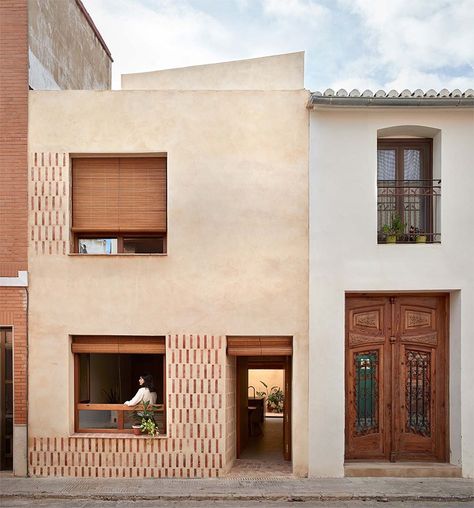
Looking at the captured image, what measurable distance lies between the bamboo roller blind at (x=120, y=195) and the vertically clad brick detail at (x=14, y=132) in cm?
90

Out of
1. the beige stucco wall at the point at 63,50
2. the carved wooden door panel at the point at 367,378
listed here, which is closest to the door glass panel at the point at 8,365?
the beige stucco wall at the point at 63,50

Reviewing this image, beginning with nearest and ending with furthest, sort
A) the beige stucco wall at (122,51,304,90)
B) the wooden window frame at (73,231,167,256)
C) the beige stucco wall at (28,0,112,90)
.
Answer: the wooden window frame at (73,231,167,256)
the beige stucco wall at (28,0,112,90)
the beige stucco wall at (122,51,304,90)

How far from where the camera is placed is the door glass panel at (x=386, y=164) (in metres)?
9.83

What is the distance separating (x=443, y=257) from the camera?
30.3 ft

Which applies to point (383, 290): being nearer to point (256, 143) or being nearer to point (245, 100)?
point (256, 143)

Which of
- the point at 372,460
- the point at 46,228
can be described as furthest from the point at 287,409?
the point at 46,228

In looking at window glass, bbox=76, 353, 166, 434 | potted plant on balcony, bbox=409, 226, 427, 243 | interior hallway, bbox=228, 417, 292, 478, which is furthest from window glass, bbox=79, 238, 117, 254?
potted plant on balcony, bbox=409, 226, 427, 243

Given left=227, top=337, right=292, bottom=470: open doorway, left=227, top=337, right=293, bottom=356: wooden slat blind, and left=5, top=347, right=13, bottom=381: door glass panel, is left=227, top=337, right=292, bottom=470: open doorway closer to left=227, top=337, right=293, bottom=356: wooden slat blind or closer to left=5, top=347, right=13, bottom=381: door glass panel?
left=227, top=337, right=293, bottom=356: wooden slat blind

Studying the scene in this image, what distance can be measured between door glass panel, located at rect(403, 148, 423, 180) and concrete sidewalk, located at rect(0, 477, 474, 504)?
520 cm

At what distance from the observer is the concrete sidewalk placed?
840cm

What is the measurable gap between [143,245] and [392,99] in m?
4.86

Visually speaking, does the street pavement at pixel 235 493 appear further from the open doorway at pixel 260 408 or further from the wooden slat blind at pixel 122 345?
the wooden slat blind at pixel 122 345

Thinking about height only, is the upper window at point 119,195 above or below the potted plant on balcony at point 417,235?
above

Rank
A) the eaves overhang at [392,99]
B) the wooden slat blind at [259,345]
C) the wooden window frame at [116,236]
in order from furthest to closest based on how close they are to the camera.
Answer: the wooden window frame at [116,236]
the wooden slat blind at [259,345]
the eaves overhang at [392,99]
